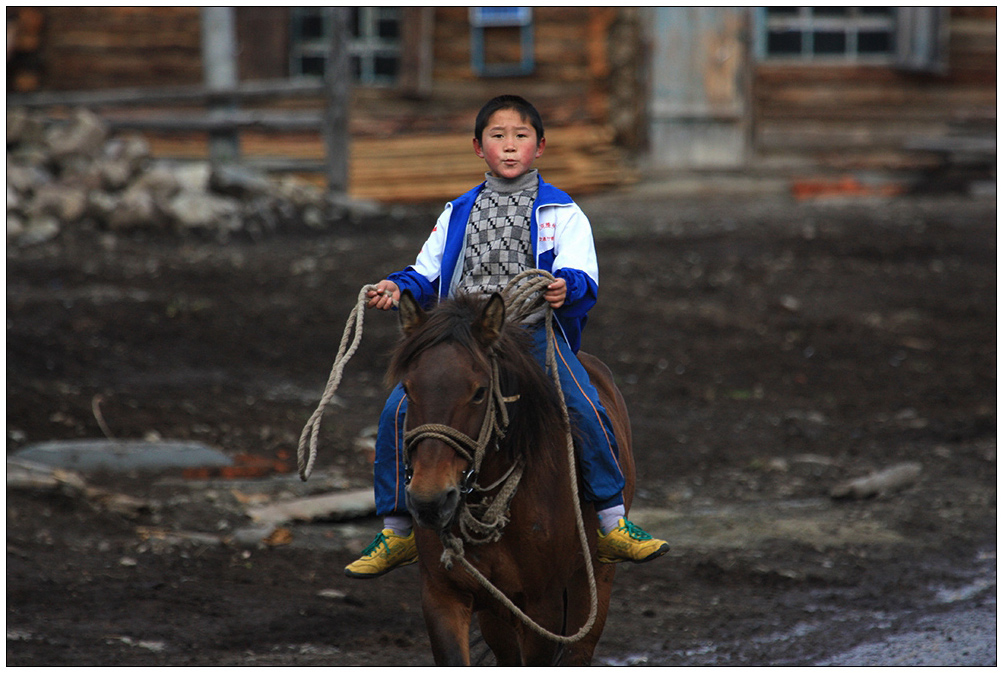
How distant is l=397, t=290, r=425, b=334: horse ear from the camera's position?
3531 millimetres

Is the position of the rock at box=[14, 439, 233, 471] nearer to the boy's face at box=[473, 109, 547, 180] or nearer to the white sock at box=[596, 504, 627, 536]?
the white sock at box=[596, 504, 627, 536]

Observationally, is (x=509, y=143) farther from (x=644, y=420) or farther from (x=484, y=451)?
(x=644, y=420)

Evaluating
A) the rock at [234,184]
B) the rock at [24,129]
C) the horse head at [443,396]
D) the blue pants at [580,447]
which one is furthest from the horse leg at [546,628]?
the rock at [24,129]

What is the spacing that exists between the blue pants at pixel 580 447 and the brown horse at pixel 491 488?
11 centimetres

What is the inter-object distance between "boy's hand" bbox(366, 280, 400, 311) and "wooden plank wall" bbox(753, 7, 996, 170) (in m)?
13.1

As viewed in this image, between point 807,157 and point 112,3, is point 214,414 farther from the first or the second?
point 807,157

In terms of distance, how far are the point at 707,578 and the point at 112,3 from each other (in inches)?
493

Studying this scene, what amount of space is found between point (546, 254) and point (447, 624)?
51.1 inches

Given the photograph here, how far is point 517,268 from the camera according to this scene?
397 centimetres

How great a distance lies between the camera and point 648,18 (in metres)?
15.8

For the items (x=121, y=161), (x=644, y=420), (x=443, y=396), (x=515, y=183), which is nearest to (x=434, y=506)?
(x=443, y=396)

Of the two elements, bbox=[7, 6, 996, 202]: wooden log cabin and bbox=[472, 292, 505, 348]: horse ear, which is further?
bbox=[7, 6, 996, 202]: wooden log cabin

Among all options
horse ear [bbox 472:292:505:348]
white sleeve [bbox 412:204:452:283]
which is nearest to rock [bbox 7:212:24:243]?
white sleeve [bbox 412:204:452:283]

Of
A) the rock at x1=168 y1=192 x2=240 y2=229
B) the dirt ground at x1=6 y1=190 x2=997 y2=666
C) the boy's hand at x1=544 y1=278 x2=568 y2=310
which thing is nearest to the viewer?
the boy's hand at x1=544 y1=278 x2=568 y2=310
